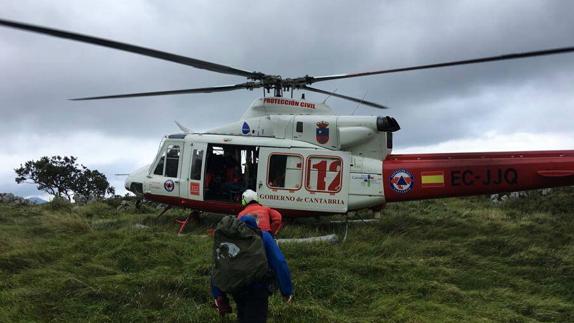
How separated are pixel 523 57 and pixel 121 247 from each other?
→ 659 centimetres

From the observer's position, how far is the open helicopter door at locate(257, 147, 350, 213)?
32.9 feet

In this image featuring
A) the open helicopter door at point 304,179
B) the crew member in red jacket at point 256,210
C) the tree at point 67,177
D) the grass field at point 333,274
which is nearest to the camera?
the crew member in red jacket at point 256,210

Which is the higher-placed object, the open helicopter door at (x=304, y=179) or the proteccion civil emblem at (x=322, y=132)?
the proteccion civil emblem at (x=322, y=132)

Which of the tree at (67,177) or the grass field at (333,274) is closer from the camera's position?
the grass field at (333,274)

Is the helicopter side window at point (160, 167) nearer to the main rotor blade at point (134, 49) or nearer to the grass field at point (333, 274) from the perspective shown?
the grass field at point (333, 274)

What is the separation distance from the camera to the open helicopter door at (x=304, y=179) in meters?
10.0

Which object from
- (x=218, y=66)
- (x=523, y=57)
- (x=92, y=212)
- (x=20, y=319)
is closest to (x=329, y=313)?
(x=20, y=319)

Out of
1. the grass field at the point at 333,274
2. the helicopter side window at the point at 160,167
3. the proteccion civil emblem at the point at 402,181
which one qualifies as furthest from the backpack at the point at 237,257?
the helicopter side window at the point at 160,167

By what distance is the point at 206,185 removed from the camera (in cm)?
1082

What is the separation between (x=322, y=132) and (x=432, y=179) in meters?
2.57

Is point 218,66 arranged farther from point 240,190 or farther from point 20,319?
point 20,319

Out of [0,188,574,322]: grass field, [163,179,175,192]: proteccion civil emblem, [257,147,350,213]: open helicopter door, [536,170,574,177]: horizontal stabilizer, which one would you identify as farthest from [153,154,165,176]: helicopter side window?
[536,170,574,177]: horizontal stabilizer

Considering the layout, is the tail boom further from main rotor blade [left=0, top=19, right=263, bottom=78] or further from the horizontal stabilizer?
main rotor blade [left=0, top=19, right=263, bottom=78]

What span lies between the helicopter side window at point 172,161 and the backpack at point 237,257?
7.36 m
